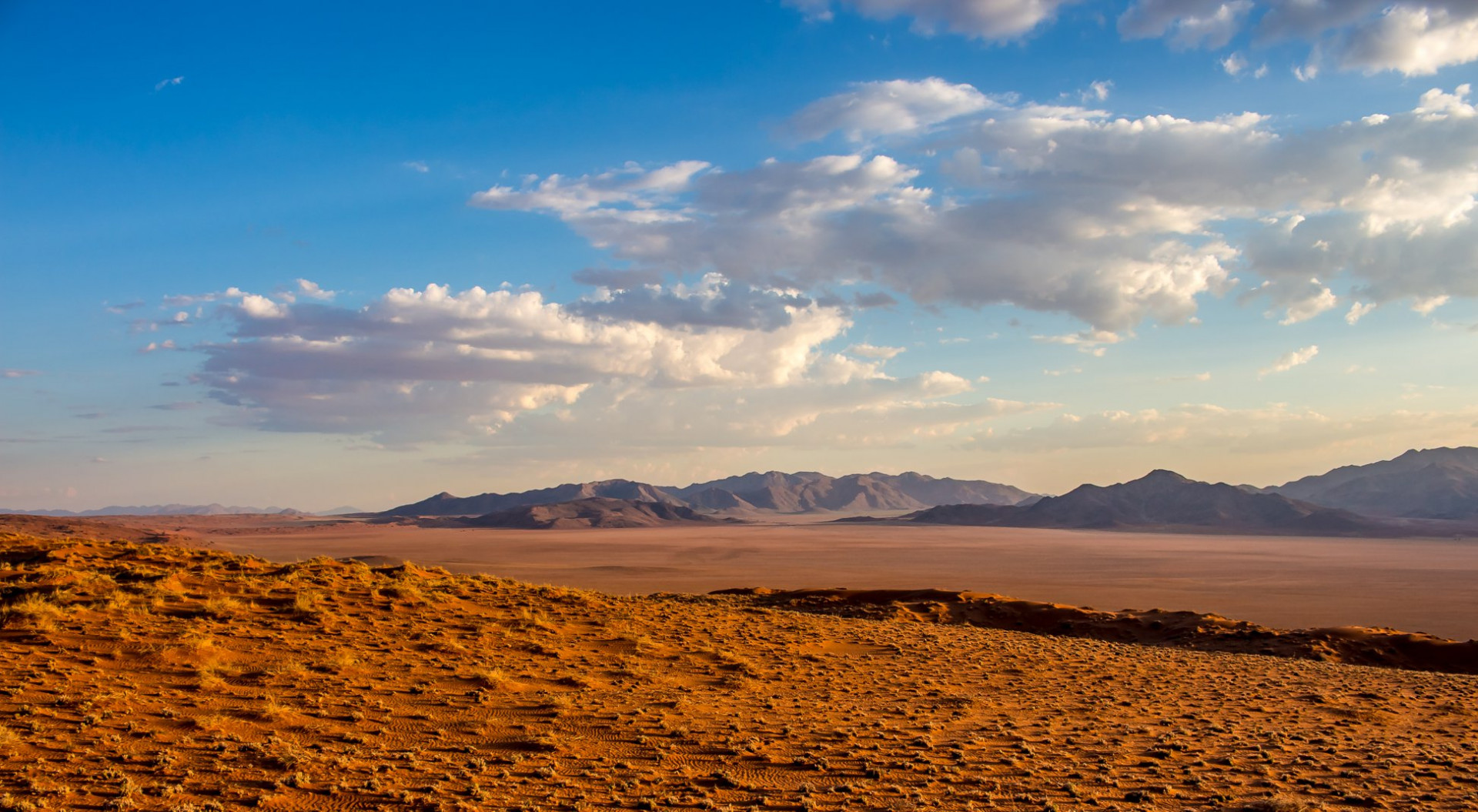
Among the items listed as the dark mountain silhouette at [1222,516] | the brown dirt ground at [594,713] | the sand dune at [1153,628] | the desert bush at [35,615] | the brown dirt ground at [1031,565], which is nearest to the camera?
the brown dirt ground at [594,713]

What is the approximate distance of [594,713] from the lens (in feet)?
47.5

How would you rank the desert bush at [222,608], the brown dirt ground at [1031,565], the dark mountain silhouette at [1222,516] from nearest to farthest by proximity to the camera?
the desert bush at [222,608] → the brown dirt ground at [1031,565] → the dark mountain silhouette at [1222,516]

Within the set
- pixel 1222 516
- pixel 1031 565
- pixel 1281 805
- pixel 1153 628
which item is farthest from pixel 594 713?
pixel 1222 516

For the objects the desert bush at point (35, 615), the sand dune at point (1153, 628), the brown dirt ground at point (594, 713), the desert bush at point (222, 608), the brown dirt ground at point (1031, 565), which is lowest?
the brown dirt ground at point (1031, 565)

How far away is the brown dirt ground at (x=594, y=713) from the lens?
33.8ft

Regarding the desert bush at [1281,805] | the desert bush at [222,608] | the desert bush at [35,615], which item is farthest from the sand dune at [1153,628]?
the desert bush at [35,615]

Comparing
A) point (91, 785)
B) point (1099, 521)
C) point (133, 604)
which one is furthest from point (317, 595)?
point (1099, 521)

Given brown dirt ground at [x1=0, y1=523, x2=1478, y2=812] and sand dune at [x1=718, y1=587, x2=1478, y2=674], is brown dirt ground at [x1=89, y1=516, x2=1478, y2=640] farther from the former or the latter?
brown dirt ground at [x1=0, y1=523, x2=1478, y2=812]

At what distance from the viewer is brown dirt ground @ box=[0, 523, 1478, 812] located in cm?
1029

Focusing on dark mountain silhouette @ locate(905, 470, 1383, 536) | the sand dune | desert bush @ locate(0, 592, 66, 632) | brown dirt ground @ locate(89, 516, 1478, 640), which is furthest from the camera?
dark mountain silhouette @ locate(905, 470, 1383, 536)

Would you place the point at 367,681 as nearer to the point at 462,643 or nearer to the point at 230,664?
the point at 230,664

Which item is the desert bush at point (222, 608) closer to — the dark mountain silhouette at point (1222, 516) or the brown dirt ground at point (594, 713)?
the brown dirt ground at point (594, 713)

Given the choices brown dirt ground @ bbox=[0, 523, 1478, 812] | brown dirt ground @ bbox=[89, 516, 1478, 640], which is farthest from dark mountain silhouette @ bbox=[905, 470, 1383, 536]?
brown dirt ground @ bbox=[0, 523, 1478, 812]

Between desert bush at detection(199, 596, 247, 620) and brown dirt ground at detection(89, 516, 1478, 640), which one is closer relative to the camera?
desert bush at detection(199, 596, 247, 620)
